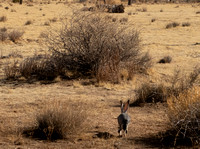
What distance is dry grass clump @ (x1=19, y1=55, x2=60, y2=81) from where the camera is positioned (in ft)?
40.6

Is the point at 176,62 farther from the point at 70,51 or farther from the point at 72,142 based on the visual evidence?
the point at 72,142

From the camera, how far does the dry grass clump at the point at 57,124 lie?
6.71m

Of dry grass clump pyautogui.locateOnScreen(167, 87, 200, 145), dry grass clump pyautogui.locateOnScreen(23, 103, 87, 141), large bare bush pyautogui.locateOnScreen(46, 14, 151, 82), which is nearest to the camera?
dry grass clump pyautogui.locateOnScreen(167, 87, 200, 145)

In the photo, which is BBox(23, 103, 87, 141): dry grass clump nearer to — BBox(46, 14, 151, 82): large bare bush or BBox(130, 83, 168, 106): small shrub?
BBox(130, 83, 168, 106): small shrub

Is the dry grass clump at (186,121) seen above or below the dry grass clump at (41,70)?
above

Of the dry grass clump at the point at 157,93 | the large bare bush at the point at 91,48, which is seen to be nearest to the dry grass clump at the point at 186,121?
the dry grass clump at the point at 157,93

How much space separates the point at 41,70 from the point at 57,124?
6.14 m

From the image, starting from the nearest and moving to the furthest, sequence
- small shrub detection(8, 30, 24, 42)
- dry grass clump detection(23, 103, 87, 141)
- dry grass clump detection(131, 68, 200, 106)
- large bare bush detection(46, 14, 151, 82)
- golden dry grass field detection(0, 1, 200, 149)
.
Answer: golden dry grass field detection(0, 1, 200, 149) < dry grass clump detection(23, 103, 87, 141) < dry grass clump detection(131, 68, 200, 106) < large bare bush detection(46, 14, 151, 82) < small shrub detection(8, 30, 24, 42)

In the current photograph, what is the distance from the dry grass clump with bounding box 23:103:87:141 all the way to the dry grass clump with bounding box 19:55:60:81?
17.8ft

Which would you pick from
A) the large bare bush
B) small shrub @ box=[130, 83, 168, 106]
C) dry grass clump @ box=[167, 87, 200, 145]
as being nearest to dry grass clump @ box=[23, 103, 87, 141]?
dry grass clump @ box=[167, 87, 200, 145]

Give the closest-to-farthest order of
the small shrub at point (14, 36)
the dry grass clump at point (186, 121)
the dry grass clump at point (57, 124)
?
the dry grass clump at point (186, 121)
the dry grass clump at point (57, 124)
the small shrub at point (14, 36)

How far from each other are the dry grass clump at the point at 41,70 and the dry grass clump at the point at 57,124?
541cm

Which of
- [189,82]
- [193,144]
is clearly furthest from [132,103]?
[193,144]

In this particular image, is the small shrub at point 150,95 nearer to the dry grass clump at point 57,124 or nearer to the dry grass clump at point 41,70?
the dry grass clump at point 57,124
